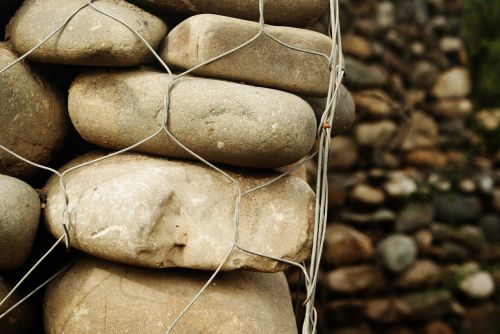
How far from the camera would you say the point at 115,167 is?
4.06 feet

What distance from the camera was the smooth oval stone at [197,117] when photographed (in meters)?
1.16

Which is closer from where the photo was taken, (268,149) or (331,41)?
(268,149)

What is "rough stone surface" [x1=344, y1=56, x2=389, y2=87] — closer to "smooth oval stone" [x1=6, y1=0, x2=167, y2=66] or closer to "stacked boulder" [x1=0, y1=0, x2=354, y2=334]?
"stacked boulder" [x1=0, y1=0, x2=354, y2=334]

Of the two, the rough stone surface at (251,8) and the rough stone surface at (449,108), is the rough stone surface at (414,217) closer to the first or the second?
the rough stone surface at (449,108)

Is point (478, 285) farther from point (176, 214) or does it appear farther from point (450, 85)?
point (176, 214)

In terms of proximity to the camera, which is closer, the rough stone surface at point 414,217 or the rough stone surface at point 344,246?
the rough stone surface at point 344,246

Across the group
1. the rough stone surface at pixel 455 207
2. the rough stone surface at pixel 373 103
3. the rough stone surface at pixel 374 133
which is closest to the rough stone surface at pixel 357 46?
the rough stone surface at pixel 373 103

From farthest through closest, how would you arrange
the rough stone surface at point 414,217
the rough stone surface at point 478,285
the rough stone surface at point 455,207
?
the rough stone surface at point 455,207, the rough stone surface at point 478,285, the rough stone surface at point 414,217

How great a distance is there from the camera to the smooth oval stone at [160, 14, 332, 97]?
1.21 m

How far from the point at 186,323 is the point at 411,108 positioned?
281cm

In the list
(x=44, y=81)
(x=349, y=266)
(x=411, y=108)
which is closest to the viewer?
(x=44, y=81)

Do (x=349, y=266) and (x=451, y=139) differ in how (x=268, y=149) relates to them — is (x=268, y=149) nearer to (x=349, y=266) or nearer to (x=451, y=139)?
(x=349, y=266)

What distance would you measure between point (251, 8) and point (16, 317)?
32.4 inches

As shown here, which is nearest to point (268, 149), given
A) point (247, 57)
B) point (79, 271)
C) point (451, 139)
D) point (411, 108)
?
point (247, 57)
